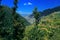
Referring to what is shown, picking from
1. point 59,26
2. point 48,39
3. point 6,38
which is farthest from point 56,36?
point 6,38

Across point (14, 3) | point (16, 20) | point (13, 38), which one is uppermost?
point (14, 3)

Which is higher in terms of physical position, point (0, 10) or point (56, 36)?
point (0, 10)

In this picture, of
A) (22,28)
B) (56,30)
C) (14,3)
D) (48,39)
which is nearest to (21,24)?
(22,28)

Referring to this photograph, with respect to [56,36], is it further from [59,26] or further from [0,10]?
[0,10]

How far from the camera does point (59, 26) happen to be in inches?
7121

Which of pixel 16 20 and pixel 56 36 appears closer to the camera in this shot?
pixel 16 20

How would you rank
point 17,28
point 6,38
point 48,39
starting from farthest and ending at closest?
1. point 48,39
2. point 6,38
3. point 17,28

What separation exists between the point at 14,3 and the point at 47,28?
3531 inches

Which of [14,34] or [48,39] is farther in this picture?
[48,39]

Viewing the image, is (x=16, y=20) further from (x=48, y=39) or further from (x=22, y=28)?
(x=48, y=39)

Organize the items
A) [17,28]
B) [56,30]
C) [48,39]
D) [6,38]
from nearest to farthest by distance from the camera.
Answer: [17,28] → [6,38] → [48,39] → [56,30]

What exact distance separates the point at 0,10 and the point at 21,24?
1087 centimetres

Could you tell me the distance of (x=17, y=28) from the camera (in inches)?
3625

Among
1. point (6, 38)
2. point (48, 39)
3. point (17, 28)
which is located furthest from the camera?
point (48, 39)
